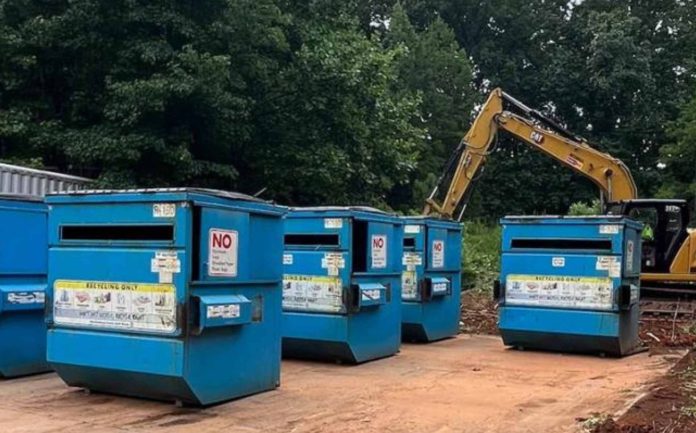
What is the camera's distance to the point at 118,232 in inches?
282

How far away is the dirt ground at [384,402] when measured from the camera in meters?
6.55

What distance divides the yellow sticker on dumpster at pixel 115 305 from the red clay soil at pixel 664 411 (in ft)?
11.8

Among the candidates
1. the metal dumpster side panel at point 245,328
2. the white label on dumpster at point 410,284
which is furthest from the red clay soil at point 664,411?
the white label on dumpster at point 410,284

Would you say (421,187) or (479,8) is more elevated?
(479,8)

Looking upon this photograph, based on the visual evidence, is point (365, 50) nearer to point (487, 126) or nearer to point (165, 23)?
point (487, 126)

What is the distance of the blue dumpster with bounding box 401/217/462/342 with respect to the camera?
1233cm

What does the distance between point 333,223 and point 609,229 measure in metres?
3.91

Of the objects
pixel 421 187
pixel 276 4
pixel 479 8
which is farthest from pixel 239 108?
pixel 479 8

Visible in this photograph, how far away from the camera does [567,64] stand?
45062mm

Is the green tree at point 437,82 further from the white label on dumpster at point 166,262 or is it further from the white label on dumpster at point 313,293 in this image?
the white label on dumpster at point 166,262

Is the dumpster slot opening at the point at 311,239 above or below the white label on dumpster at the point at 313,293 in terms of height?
above

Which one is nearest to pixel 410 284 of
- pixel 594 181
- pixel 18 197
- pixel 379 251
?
pixel 379 251

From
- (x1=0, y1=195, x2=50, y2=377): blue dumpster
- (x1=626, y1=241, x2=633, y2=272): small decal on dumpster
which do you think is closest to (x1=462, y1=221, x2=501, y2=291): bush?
(x1=626, y1=241, x2=633, y2=272): small decal on dumpster

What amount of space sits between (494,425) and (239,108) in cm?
1167
